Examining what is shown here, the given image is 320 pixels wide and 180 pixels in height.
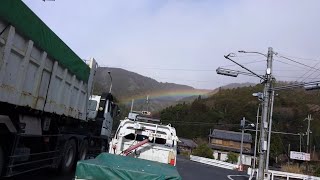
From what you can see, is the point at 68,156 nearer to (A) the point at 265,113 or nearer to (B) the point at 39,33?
(B) the point at 39,33

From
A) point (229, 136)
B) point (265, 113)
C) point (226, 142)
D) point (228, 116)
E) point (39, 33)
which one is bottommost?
point (39, 33)

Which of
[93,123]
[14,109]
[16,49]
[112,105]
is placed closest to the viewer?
[16,49]

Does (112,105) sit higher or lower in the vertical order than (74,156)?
higher

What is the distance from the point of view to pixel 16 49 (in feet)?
27.7

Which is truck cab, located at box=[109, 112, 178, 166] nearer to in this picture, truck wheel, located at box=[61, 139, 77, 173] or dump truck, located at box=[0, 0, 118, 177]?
truck wheel, located at box=[61, 139, 77, 173]

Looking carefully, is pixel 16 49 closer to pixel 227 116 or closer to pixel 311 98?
pixel 311 98

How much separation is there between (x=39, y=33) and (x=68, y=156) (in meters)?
5.47

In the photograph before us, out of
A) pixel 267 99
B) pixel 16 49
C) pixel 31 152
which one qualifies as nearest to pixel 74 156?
pixel 31 152

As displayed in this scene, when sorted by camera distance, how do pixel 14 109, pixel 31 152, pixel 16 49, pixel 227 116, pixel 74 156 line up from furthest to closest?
1. pixel 227 116
2. pixel 74 156
3. pixel 31 152
4. pixel 14 109
5. pixel 16 49

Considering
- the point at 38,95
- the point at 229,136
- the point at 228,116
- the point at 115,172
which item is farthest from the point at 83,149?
the point at 228,116

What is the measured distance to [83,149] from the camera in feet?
50.1

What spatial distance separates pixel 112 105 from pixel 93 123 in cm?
239

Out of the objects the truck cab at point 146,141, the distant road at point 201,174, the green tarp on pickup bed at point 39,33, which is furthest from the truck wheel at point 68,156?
the distant road at point 201,174

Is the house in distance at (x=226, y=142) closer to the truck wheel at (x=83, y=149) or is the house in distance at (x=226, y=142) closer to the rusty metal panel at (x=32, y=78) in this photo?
the truck wheel at (x=83, y=149)
